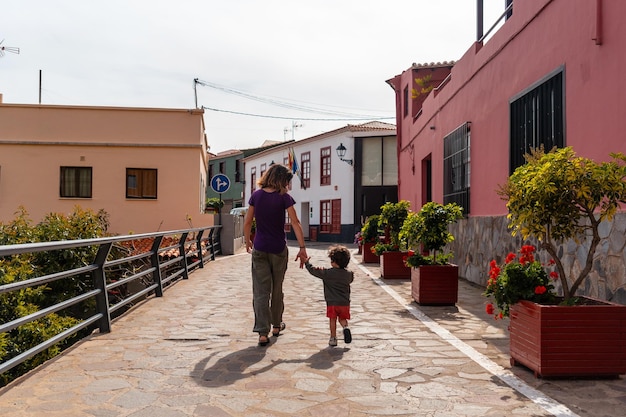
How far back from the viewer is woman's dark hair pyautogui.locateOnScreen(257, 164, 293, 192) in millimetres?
5891

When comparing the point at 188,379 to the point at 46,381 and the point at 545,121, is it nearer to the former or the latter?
the point at 46,381

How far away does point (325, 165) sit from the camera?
34344mm

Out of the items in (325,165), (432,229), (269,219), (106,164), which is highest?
(325,165)

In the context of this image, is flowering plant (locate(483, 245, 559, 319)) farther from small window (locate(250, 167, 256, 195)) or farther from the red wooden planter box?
small window (locate(250, 167, 256, 195))

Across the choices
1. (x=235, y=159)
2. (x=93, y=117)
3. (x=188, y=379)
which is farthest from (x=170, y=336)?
(x=235, y=159)

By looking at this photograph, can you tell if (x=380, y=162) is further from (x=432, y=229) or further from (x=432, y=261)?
(x=432, y=261)

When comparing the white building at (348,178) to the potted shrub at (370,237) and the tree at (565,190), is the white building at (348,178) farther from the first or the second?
the tree at (565,190)

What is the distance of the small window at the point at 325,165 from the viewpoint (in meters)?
34.0

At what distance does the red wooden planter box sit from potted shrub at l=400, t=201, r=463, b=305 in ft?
12.1

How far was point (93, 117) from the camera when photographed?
65.4 feet

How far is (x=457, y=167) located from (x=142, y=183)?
37.2ft

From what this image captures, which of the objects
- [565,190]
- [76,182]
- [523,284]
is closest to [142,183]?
[76,182]

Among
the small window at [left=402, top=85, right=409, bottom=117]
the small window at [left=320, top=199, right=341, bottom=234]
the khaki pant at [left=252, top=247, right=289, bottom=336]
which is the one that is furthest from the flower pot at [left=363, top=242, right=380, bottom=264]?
the small window at [left=320, top=199, right=341, bottom=234]

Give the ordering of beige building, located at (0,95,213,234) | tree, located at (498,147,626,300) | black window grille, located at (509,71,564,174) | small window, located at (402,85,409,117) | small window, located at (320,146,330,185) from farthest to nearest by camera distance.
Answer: small window, located at (320,146,330,185) < small window, located at (402,85,409,117) < beige building, located at (0,95,213,234) < black window grille, located at (509,71,564,174) < tree, located at (498,147,626,300)
